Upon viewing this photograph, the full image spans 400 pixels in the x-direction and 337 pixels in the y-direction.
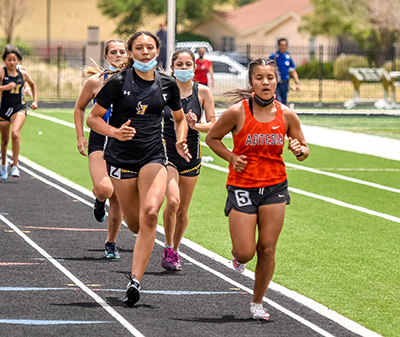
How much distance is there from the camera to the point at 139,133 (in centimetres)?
684

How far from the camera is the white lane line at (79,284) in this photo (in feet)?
19.7

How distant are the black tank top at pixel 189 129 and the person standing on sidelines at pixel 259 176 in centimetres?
170

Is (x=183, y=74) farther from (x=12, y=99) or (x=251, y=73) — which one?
(x=12, y=99)

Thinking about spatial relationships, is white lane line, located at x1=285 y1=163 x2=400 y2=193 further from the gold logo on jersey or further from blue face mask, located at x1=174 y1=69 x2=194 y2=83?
the gold logo on jersey

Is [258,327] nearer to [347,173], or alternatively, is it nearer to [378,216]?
[378,216]

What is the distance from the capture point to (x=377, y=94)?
4134cm

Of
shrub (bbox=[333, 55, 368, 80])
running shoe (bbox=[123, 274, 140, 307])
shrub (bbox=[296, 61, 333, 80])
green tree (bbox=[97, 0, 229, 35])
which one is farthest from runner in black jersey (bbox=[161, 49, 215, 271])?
green tree (bbox=[97, 0, 229, 35])

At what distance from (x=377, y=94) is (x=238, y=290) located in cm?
3554

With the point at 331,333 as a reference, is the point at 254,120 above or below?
above

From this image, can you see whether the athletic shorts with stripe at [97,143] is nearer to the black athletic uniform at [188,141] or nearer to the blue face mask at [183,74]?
the black athletic uniform at [188,141]

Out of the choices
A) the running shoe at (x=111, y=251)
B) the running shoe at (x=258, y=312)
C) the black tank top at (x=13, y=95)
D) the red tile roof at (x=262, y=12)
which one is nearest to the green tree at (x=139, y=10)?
the red tile roof at (x=262, y=12)

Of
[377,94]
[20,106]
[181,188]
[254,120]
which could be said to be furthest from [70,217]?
[377,94]

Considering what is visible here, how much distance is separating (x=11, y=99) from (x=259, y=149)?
8.32m

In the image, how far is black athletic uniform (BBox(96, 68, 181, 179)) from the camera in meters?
6.78
